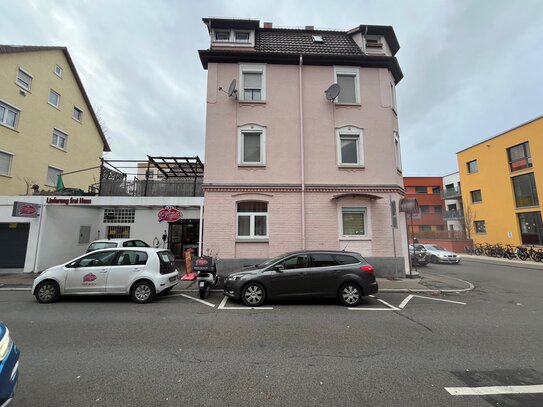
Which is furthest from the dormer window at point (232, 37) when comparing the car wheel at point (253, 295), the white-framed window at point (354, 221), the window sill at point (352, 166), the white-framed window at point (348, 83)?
the car wheel at point (253, 295)

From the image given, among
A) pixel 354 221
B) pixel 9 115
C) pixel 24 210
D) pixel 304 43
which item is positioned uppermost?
pixel 304 43

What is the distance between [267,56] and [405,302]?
12.2 meters

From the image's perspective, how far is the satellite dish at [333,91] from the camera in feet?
40.3

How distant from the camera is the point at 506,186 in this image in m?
26.2

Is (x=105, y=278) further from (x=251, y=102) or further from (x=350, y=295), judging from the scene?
(x=251, y=102)

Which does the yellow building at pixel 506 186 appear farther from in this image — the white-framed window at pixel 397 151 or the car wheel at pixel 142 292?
the car wheel at pixel 142 292

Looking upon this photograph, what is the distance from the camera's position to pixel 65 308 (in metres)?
7.01

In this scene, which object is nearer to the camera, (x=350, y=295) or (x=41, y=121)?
(x=350, y=295)

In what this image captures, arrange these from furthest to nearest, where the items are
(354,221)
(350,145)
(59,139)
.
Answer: (59,139) < (350,145) < (354,221)

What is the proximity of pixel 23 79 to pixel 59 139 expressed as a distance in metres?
4.55

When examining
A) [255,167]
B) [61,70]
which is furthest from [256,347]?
[61,70]

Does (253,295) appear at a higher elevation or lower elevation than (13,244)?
lower

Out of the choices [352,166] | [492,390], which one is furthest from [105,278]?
[352,166]

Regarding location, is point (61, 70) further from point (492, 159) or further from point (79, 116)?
point (492, 159)
